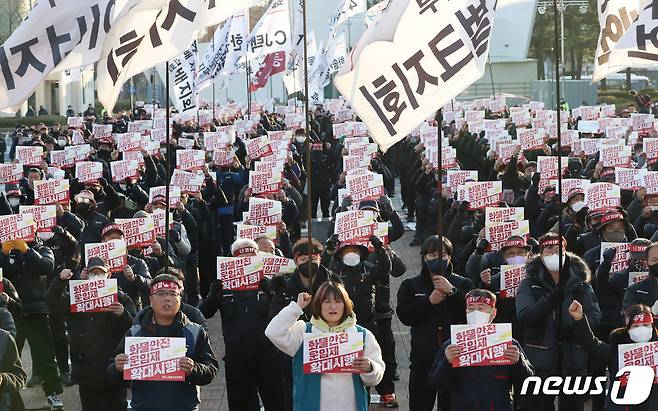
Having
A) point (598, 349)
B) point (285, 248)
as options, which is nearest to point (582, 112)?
point (285, 248)

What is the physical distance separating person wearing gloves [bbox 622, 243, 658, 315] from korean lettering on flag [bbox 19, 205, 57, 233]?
23.0 feet

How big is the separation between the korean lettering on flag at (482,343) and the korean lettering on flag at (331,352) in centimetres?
68

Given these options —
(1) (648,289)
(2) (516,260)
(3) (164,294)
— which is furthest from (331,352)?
(2) (516,260)

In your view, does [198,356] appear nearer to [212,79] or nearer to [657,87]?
[212,79]

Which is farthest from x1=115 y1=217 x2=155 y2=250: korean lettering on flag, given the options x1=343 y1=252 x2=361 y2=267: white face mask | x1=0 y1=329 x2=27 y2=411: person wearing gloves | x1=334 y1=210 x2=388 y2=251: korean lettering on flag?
x1=0 y1=329 x2=27 y2=411: person wearing gloves

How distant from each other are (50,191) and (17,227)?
3.18 metres

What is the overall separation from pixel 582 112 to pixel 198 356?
23991 mm

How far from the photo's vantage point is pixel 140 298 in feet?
39.4

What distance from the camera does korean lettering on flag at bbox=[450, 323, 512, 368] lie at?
8.32m

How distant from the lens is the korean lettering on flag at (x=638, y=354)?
27.9ft

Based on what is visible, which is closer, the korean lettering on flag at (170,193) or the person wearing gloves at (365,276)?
the person wearing gloves at (365,276)

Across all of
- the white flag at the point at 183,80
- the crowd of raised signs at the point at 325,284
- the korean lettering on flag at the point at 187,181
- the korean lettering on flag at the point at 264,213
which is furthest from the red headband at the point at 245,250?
Answer: the white flag at the point at 183,80

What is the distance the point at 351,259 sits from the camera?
470 inches

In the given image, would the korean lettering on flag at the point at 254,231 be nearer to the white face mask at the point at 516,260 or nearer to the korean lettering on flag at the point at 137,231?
the korean lettering on flag at the point at 137,231
